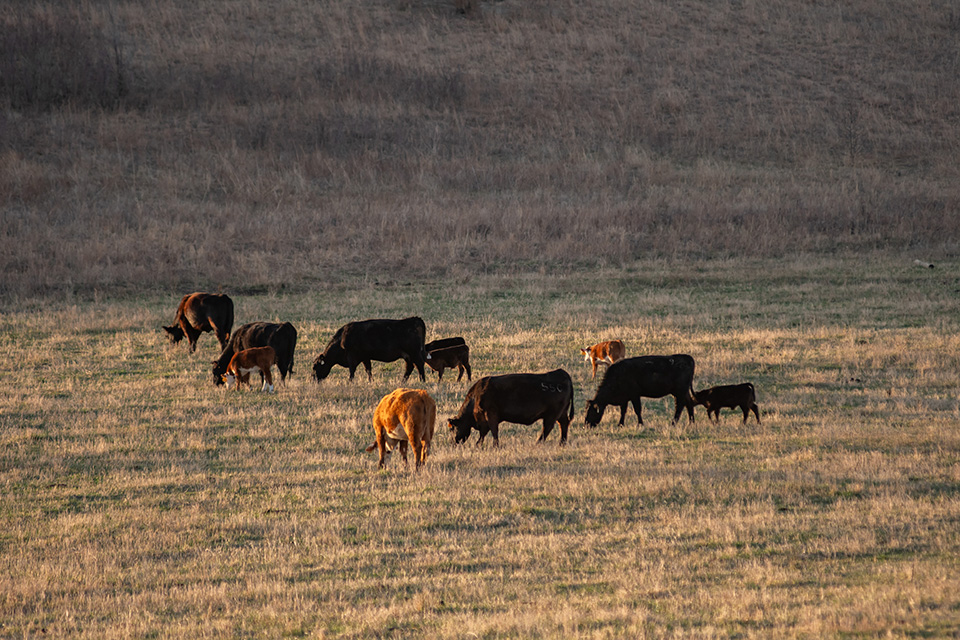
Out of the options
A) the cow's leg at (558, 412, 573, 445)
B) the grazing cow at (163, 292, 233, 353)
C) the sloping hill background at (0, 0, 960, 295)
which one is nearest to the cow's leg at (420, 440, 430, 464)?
the cow's leg at (558, 412, 573, 445)

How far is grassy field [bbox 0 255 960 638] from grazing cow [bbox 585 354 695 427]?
0.41 meters

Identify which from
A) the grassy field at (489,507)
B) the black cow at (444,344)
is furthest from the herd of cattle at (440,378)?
the grassy field at (489,507)

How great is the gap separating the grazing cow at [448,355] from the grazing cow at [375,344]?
175 mm

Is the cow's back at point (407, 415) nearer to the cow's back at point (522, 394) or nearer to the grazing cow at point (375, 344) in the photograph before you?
the cow's back at point (522, 394)

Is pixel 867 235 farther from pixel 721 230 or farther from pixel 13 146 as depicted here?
pixel 13 146

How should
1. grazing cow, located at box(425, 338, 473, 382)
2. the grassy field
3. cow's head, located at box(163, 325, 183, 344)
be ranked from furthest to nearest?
1. cow's head, located at box(163, 325, 183, 344)
2. grazing cow, located at box(425, 338, 473, 382)
3. the grassy field

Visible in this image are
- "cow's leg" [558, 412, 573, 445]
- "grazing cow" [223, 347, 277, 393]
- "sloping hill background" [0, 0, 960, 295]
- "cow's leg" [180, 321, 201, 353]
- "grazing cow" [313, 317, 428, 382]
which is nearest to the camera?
"cow's leg" [558, 412, 573, 445]

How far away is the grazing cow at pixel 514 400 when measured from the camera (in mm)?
11602

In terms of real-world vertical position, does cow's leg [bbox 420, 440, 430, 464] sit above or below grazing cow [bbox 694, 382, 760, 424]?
below

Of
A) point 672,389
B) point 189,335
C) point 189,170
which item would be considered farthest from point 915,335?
point 189,170

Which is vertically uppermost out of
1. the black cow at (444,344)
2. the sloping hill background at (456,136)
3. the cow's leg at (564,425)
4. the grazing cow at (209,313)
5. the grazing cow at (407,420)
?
the sloping hill background at (456,136)

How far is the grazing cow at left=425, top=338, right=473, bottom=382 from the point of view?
16016 millimetres

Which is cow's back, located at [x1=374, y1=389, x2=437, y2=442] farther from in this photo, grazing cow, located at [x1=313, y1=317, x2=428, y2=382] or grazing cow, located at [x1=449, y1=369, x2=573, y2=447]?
grazing cow, located at [x1=313, y1=317, x2=428, y2=382]

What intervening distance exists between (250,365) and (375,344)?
1.90m
